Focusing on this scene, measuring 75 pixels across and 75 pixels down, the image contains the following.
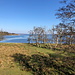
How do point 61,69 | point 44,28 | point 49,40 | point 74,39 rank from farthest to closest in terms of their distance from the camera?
point 44,28, point 49,40, point 61,69, point 74,39

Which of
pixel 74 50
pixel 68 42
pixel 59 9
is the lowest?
pixel 74 50

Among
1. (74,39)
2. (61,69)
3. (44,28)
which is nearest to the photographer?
(74,39)

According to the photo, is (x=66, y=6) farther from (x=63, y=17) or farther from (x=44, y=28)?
(x=44, y=28)

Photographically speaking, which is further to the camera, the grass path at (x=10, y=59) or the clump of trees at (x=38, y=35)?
the clump of trees at (x=38, y=35)

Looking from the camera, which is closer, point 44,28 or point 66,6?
point 66,6

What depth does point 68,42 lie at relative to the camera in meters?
3.64

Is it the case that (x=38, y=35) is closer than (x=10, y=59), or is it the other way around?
(x=10, y=59)

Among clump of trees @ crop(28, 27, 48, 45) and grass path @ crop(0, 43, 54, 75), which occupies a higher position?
clump of trees @ crop(28, 27, 48, 45)

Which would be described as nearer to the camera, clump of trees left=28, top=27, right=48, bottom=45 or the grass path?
the grass path

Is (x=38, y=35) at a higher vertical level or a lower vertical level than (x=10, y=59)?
higher

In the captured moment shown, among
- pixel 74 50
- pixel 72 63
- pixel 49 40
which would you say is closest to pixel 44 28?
pixel 49 40

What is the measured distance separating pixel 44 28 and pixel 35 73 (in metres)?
13.9

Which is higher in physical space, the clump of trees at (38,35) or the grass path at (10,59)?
the clump of trees at (38,35)

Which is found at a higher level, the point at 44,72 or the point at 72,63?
the point at 72,63
